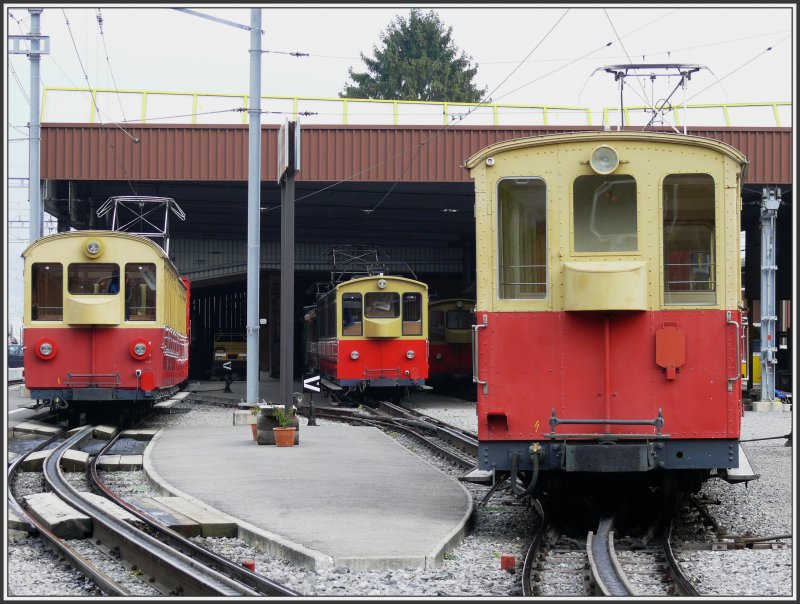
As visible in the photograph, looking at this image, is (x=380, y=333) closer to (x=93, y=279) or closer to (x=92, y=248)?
(x=93, y=279)

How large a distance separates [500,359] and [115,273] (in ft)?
31.4

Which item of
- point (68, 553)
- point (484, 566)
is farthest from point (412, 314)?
point (68, 553)

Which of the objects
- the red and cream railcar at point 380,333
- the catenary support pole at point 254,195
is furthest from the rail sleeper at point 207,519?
the red and cream railcar at point 380,333

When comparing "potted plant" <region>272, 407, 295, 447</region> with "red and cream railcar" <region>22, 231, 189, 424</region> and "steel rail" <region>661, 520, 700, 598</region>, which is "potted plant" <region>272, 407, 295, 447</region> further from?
"steel rail" <region>661, 520, 700, 598</region>

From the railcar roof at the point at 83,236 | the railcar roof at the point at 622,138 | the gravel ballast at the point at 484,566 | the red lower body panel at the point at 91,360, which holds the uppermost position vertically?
the railcar roof at the point at 622,138

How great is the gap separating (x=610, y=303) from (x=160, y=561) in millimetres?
3958

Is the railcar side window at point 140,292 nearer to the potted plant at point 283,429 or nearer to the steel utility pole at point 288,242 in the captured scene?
the steel utility pole at point 288,242

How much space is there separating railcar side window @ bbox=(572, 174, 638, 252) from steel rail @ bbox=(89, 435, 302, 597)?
Result: 3.82 meters

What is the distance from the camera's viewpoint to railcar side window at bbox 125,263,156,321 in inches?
670

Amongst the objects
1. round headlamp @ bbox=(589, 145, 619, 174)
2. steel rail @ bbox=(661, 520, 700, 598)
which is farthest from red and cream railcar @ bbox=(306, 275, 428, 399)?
steel rail @ bbox=(661, 520, 700, 598)

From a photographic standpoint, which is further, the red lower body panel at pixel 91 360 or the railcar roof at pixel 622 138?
the red lower body panel at pixel 91 360

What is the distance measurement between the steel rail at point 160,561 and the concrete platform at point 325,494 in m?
0.83

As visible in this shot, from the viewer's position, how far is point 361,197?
31125mm

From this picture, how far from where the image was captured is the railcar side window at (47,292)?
16781mm
